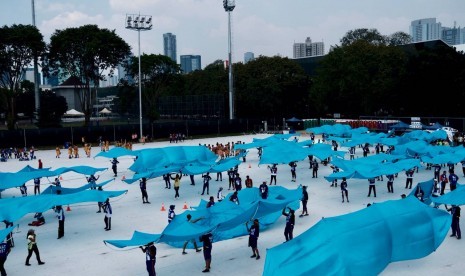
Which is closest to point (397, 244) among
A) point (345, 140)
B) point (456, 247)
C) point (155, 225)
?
point (456, 247)

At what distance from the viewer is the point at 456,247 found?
48.4 ft

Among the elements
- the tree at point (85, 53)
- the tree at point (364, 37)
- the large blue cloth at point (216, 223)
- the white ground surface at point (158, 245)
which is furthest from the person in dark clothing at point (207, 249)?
the tree at point (364, 37)

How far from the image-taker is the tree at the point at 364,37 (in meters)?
82.8

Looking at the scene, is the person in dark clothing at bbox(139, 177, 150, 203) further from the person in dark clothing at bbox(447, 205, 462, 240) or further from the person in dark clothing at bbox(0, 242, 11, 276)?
the person in dark clothing at bbox(447, 205, 462, 240)

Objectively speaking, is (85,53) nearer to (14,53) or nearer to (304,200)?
(14,53)

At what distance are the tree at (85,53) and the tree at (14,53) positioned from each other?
213 centimetres

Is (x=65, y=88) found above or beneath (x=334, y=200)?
above

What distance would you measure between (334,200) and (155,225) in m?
8.76

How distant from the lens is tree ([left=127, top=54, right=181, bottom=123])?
69562mm

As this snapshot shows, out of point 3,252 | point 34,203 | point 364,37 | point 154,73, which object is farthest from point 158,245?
point 364,37

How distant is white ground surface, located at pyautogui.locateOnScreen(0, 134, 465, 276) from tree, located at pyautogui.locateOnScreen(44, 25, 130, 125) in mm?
33052

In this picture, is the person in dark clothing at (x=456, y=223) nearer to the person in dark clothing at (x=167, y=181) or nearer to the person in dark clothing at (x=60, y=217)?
the person in dark clothing at (x=60, y=217)

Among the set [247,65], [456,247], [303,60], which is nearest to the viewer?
[456,247]

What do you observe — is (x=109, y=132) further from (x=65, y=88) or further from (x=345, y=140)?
(x=65, y=88)
